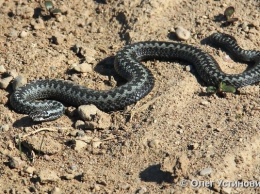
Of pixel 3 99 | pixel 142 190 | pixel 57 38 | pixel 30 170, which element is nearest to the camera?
pixel 142 190

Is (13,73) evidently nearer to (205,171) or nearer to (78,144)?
(78,144)

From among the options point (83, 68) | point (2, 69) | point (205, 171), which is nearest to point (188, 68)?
point (83, 68)

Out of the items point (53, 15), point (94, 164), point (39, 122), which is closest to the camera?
point (94, 164)

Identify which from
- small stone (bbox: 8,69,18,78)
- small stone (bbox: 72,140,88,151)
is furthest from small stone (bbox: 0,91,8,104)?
small stone (bbox: 72,140,88,151)

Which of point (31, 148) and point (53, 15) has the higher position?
point (53, 15)

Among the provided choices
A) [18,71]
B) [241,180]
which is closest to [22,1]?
[18,71]

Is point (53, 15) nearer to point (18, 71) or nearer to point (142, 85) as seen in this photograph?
point (18, 71)
